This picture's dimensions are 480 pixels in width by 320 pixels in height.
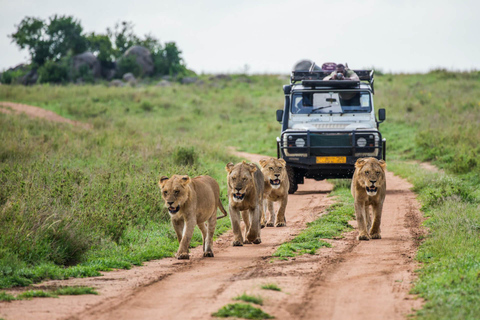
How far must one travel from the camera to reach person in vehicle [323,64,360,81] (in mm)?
15594

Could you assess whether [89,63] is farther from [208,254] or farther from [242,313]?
[242,313]

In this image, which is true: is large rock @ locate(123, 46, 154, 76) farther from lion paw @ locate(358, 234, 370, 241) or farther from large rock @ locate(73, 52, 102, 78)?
lion paw @ locate(358, 234, 370, 241)

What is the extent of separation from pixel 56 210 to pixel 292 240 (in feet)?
10.6

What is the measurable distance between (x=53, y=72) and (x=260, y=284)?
1894 inches

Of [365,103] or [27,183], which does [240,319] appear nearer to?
[27,183]

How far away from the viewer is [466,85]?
1572 inches

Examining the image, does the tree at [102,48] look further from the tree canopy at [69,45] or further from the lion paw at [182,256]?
the lion paw at [182,256]

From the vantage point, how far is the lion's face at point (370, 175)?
9297 mm

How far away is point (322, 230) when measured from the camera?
9.97m

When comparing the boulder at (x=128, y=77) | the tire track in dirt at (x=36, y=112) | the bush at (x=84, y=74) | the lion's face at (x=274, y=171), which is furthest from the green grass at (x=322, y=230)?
the bush at (x=84, y=74)

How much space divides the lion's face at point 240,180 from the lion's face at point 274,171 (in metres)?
1.35

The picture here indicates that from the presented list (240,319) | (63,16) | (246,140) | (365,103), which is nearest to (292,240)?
(240,319)

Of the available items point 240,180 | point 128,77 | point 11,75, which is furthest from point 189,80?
point 240,180

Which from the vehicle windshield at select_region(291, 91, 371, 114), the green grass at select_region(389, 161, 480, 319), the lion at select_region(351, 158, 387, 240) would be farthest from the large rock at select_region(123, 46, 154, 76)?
the lion at select_region(351, 158, 387, 240)
